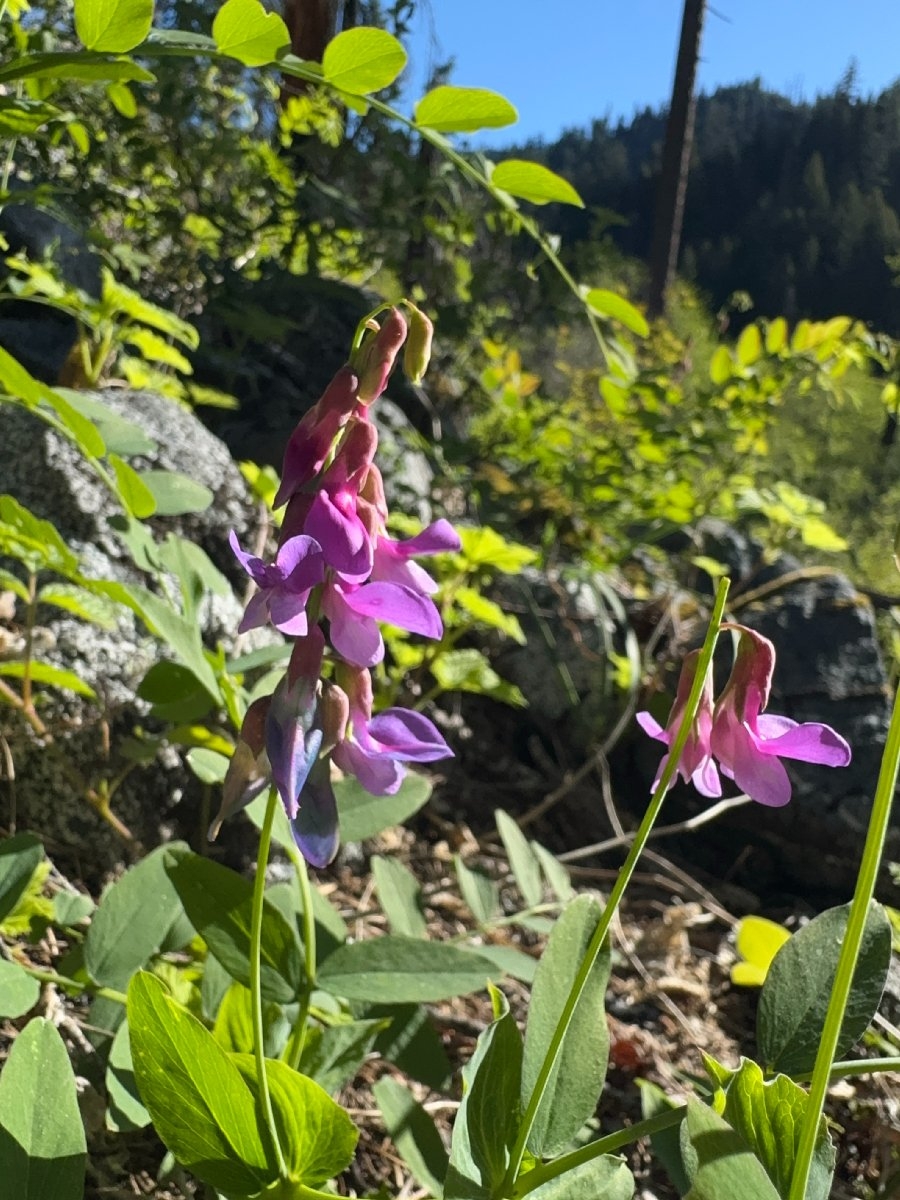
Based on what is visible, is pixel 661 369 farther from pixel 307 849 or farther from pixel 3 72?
pixel 307 849

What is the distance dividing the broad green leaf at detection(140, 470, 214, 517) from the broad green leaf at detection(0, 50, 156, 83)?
335 mm

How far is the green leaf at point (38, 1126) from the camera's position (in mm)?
412

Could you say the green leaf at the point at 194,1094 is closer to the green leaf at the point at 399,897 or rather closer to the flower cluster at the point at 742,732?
the flower cluster at the point at 742,732

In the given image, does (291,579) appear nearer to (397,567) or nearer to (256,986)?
(397,567)

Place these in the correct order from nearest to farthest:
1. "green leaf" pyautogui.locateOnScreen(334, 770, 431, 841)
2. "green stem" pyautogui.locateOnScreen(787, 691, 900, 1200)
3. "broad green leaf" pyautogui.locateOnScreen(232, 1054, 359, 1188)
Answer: "green stem" pyautogui.locateOnScreen(787, 691, 900, 1200) < "broad green leaf" pyautogui.locateOnScreen(232, 1054, 359, 1188) < "green leaf" pyautogui.locateOnScreen(334, 770, 431, 841)

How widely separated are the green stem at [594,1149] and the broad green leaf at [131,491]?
519 millimetres

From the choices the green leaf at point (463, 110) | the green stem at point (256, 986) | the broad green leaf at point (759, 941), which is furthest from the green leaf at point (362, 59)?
the broad green leaf at point (759, 941)

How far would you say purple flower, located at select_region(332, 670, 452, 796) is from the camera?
45cm

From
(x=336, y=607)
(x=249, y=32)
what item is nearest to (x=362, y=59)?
(x=249, y=32)

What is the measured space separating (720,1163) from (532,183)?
63 cm

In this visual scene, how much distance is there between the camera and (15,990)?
1.79 feet

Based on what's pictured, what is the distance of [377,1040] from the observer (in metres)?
0.68

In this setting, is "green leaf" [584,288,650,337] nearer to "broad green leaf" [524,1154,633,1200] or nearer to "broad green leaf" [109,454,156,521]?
"broad green leaf" [109,454,156,521]

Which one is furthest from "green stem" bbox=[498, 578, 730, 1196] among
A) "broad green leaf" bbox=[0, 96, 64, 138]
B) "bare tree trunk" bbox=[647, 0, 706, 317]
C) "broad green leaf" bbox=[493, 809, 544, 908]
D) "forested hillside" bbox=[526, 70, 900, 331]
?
"forested hillside" bbox=[526, 70, 900, 331]
